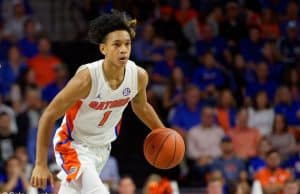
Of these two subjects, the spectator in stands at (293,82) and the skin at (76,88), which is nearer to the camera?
the skin at (76,88)

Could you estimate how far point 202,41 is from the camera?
42.7 ft

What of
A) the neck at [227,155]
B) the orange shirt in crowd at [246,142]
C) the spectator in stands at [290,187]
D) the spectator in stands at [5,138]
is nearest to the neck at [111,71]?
the spectator in stands at [290,187]

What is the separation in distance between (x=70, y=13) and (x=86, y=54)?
1362 millimetres

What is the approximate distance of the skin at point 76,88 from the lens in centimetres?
582

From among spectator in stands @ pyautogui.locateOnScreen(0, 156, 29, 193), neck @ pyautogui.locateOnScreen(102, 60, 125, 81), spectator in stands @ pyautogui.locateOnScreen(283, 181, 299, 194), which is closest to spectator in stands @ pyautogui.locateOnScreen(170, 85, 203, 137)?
spectator in stands @ pyautogui.locateOnScreen(283, 181, 299, 194)

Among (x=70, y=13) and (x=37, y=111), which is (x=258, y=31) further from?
(x=37, y=111)

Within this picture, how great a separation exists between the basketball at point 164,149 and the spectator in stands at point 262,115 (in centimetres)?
537

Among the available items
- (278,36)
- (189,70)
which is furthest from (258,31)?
(189,70)

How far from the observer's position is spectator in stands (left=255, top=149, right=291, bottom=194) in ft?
34.4

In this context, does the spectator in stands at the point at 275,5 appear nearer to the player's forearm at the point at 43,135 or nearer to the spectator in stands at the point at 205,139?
the spectator in stands at the point at 205,139

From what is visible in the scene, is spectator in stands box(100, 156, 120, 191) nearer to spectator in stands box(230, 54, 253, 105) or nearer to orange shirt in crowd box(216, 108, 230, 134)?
orange shirt in crowd box(216, 108, 230, 134)

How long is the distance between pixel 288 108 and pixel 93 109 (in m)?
6.36

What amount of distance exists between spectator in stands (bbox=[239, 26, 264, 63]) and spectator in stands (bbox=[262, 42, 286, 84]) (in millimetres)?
111

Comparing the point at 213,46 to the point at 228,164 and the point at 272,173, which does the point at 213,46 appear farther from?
the point at 272,173
